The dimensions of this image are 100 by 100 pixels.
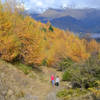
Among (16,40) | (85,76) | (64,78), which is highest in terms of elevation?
(16,40)

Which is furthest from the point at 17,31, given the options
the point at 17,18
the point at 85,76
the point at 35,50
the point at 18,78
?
the point at 85,76

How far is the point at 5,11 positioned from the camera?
69.1 feet

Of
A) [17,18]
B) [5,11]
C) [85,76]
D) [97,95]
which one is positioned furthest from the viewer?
[17,18]

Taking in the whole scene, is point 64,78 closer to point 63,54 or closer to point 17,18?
point 17,18

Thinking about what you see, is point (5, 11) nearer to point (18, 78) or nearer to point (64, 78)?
point (18, 78)

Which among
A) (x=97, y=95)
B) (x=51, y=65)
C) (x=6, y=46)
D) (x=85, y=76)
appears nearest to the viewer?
(x=97, y=95)

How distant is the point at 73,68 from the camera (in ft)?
50.6

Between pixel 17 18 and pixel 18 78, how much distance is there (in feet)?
31.2

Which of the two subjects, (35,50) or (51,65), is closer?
(35,50)

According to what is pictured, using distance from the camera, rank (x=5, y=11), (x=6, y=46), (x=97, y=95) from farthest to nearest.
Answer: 1. (x=5, y=11)
2. (x=6, y=46)
3. (x=97, y=95)

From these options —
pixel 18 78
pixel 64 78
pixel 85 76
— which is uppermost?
pixel 85 76

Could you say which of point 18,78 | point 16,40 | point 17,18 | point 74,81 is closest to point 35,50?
point 16,40

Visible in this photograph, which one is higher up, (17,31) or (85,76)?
(17,31)

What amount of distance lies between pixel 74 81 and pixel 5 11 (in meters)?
12.2
